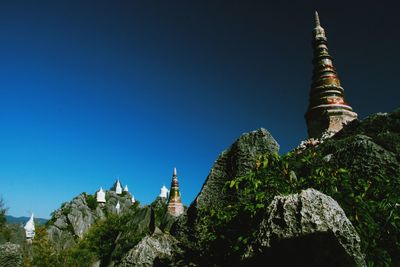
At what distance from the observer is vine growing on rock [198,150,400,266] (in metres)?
3.38

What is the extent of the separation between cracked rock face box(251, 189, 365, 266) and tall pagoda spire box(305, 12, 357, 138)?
12140 mm

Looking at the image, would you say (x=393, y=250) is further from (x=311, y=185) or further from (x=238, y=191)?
(x=238, y=191)

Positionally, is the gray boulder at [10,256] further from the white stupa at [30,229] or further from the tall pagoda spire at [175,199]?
the white stupa at [30,229]

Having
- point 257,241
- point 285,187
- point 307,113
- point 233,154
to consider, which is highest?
point 307,113

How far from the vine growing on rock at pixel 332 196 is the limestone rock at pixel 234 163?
40.6 inches

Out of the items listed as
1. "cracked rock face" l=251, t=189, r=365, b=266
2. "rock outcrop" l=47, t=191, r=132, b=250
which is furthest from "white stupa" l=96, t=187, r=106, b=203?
"cracked rock face" l=251, t=189, r=365, b=266

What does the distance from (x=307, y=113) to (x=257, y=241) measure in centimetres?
1440

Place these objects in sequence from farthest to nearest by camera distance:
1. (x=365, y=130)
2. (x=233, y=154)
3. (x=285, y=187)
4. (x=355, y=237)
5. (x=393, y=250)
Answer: (x=365, y=130) < (x=233, y=154) < (x=285, y=187) < (x=393, y=250) < (x=355, y=237)

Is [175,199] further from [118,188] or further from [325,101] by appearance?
[118,188]

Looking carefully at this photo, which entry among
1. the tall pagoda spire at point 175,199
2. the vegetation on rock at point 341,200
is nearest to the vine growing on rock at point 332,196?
the vegetation on rock at point 341,200

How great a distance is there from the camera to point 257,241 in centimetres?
304

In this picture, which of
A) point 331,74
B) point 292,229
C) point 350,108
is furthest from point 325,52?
point 292,229

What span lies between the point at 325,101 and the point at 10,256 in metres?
14.0

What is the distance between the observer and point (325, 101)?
634 inches
